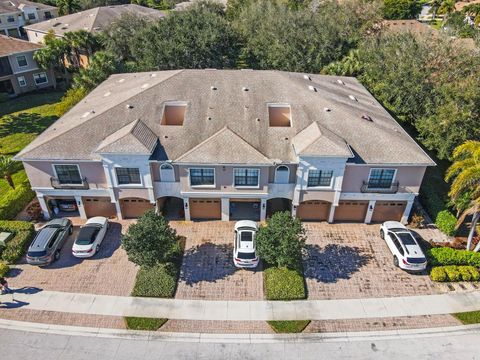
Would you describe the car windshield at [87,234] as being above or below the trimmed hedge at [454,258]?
above

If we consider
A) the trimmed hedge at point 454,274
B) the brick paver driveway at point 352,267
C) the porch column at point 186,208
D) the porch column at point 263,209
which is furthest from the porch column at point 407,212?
the porch column at point 186,208

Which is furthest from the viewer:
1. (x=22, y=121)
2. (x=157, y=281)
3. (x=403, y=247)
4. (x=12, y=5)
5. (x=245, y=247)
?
(x=12, y=5)

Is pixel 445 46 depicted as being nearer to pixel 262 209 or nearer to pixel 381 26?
pixel 381 26

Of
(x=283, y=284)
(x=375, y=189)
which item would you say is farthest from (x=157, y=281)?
(x=375, y=189)

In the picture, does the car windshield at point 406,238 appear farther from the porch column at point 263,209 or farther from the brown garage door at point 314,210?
the porch column at point 263,209

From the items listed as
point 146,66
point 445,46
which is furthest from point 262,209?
point 146,66

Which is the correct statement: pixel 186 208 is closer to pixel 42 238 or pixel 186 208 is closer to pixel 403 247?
pixel 42 238
